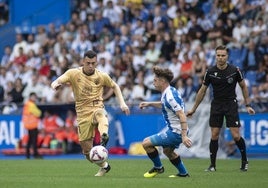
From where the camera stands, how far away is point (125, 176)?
15727mm

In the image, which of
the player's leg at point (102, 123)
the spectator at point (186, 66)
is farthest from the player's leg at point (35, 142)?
the player's leg at point (102, 123)

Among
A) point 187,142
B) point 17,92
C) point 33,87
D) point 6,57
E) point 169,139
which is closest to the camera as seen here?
point 187,142

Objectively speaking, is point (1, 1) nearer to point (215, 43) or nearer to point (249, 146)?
point (215, 43)

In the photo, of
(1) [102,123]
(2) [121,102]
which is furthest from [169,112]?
(1) [102,123]

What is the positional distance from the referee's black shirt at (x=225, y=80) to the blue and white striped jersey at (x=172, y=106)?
282 centimetres

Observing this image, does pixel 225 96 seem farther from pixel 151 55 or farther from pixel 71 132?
pixel 151 55

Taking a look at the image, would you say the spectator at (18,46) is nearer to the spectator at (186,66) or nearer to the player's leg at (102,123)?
the spectator at (186,66)

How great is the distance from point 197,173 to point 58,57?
15.1m

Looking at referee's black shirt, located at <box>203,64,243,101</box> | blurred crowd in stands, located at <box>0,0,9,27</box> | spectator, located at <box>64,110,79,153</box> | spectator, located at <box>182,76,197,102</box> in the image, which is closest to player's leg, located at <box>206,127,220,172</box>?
referee's black shirt, located at <box>203,64,243,101</box>

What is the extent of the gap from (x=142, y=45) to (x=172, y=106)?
585 inches

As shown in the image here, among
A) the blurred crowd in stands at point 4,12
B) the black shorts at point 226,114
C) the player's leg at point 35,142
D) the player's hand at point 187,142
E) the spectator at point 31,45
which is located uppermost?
the blurred crowd in stands at point 4,12

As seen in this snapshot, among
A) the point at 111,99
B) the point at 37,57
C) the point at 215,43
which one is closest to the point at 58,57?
the point at 37,57

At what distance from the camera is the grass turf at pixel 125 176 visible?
533 inches

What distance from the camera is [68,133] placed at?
27203 mm
